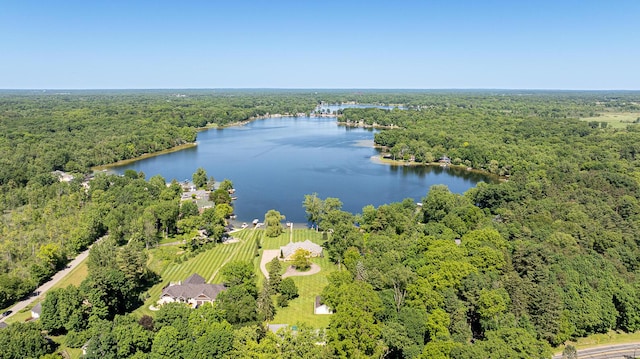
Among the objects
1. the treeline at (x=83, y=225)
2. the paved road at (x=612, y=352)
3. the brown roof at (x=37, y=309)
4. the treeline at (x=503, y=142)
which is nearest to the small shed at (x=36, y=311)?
the brown roof at (x=37, y=309)

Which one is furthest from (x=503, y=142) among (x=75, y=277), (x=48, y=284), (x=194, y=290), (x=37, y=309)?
(x=37, y=309)

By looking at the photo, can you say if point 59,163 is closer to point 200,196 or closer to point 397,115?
point 200,196

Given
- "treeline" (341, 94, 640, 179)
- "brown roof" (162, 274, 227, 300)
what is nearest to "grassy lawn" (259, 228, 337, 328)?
"brown roof" (162, 274, 227, 300)

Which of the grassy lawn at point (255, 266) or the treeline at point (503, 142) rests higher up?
the treeline at point (503, 142)

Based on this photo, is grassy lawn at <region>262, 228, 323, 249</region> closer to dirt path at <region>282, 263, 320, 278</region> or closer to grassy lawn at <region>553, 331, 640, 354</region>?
dirt path at <region>282, 263, 320, 278</region>

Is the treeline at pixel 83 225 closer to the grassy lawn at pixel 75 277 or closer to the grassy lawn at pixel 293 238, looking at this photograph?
the grassy lawn at pixel 75 277

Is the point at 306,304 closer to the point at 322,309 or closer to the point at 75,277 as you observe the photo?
the point at 322,309
